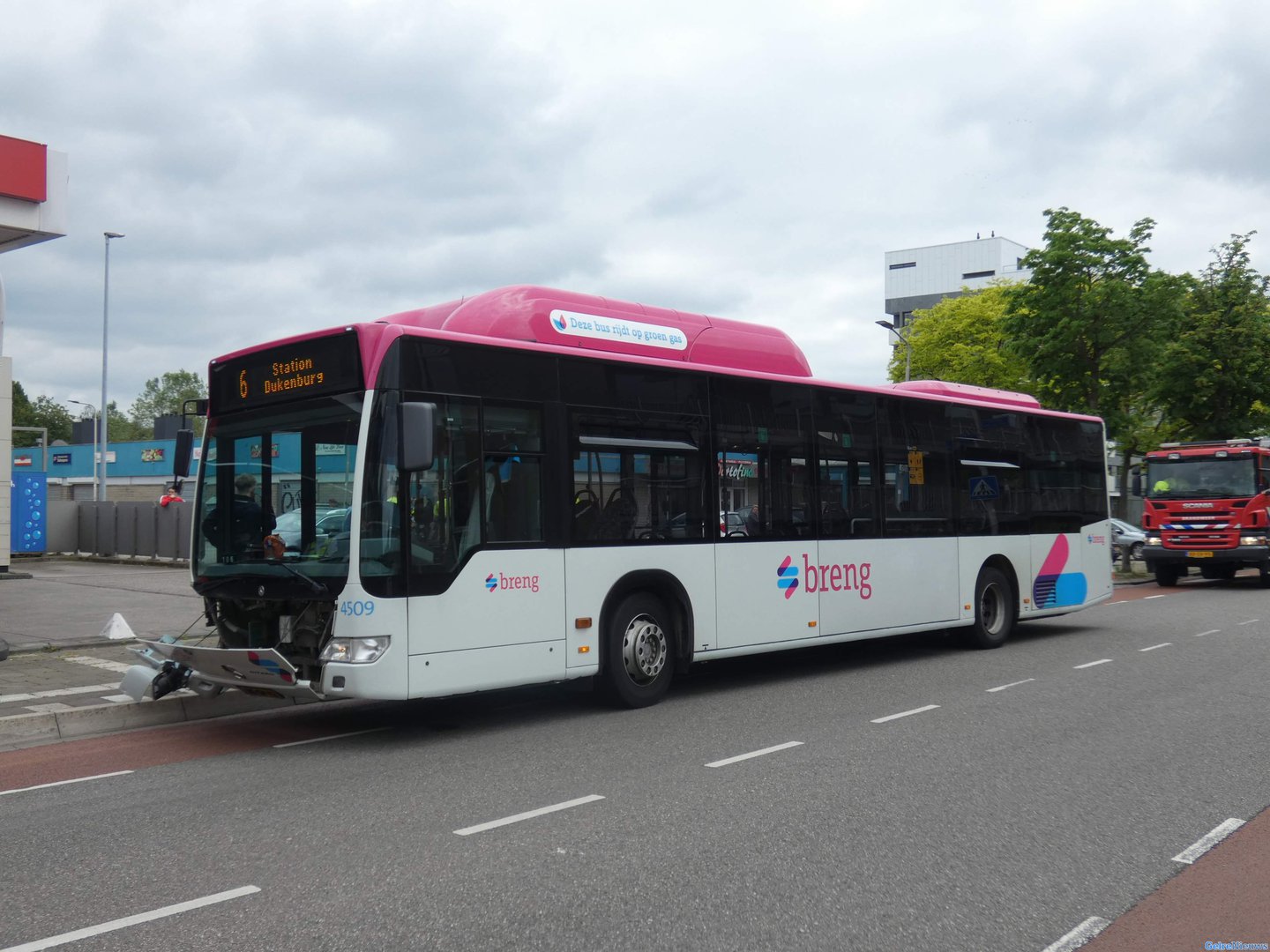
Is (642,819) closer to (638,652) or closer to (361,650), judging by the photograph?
(361,650)

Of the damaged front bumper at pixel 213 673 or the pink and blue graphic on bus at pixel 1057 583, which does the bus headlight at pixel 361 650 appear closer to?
the damaged front bumper at pixel 213 673

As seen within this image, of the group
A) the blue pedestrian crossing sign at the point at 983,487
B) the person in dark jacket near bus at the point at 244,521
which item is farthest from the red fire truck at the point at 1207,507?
the person in dark jacket near bus at the point at 244,521

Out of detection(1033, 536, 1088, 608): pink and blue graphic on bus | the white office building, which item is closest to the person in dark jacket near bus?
detection(1033, 536, 1088, 608): pink and blue graphic on bus

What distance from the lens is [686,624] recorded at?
984cm

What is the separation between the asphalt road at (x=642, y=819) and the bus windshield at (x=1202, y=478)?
1613 cm

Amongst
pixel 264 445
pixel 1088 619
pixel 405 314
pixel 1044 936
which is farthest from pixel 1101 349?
pixel 1044 936

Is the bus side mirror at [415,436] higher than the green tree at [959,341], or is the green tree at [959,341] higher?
the green tree at [959,341]

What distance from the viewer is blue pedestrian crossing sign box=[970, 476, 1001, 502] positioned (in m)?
13.5

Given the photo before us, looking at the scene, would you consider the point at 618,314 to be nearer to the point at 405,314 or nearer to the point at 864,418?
the point at 405,314

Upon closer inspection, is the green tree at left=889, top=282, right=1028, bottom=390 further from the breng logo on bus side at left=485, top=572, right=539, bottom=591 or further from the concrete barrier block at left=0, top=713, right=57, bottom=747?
the concrete barrier block at left=0, top=713, right=57, bottom=747

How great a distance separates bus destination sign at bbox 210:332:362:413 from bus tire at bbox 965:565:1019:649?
8320 mm

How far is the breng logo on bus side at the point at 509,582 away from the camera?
8.31 metres

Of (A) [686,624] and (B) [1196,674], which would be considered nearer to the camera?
(A) [686,624]

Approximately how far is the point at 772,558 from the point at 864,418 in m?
2.15
